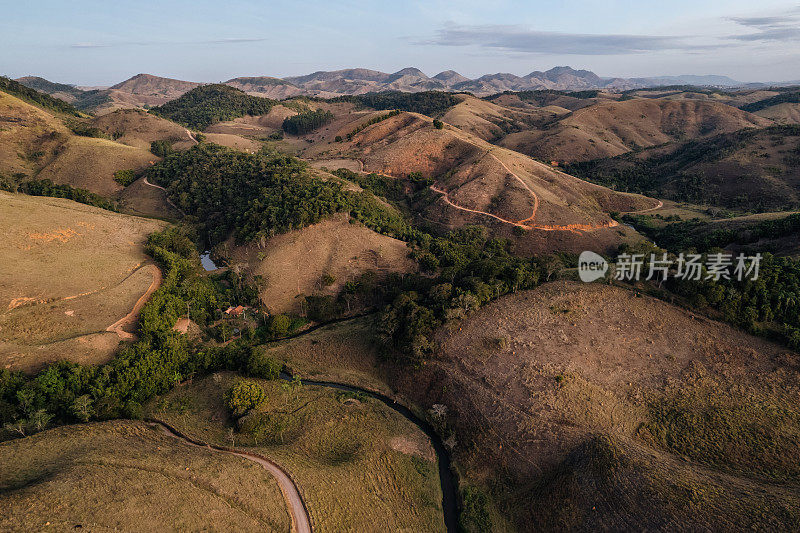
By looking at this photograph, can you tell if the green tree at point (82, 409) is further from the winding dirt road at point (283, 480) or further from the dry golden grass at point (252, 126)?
the dry golden grass at point (252, 126)

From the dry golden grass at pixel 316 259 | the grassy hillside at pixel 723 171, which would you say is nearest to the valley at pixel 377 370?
the dry golden grass at pixel 316 259

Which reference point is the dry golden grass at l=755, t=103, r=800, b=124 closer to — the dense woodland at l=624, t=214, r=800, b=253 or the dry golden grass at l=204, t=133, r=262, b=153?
the dense woodland at l=624, t=214, r=800, b=253

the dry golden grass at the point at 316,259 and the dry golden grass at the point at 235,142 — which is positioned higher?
the dry golden grass at the point at 235,142

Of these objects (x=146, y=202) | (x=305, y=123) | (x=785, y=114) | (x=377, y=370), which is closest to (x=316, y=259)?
(x=377, y=370)

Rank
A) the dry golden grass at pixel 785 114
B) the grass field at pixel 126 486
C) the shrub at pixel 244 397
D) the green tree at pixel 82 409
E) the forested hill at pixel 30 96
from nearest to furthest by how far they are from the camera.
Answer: the grass field at pixel 126 486 < the green tree at pixel 82 409 < the shrub at pixel 244 397 < the forested hill at pixel 30 96 < the dry golden grass at pixel 785 114

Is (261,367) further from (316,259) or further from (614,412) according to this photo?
(614,412)

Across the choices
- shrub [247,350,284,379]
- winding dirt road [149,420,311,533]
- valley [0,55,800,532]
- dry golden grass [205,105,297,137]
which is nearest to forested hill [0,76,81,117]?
dry golden grass [205,105,297,137]
